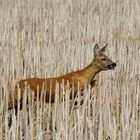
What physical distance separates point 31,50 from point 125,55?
1.56 metres

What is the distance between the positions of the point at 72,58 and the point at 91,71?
106cm

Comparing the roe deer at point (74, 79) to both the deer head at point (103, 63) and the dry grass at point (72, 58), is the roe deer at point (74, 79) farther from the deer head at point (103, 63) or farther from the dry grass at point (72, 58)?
the dry grass at point (72, 58)

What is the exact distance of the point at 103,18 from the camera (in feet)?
34.8

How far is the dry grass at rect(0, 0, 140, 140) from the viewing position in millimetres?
4121

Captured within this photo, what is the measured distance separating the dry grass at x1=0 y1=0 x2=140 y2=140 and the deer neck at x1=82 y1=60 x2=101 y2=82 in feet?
0.52

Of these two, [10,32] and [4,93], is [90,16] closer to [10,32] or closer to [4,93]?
[10,32]

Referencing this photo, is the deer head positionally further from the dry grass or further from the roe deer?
the dry grass

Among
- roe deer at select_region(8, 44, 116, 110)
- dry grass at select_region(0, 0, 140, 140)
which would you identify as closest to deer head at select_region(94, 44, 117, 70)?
roe deer at select_region(8, 44, 116, 110)

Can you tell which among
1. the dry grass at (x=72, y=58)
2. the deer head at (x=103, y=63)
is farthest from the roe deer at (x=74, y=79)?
the dry grass at (x=72, y=58)

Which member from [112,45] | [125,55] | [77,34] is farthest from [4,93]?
[77,34]

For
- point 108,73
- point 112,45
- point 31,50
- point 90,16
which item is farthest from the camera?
point 90,16

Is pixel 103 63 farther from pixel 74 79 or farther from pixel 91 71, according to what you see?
pixel 74 79

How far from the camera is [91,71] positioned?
6258 mm

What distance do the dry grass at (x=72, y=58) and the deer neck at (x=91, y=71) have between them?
0.16 metres
